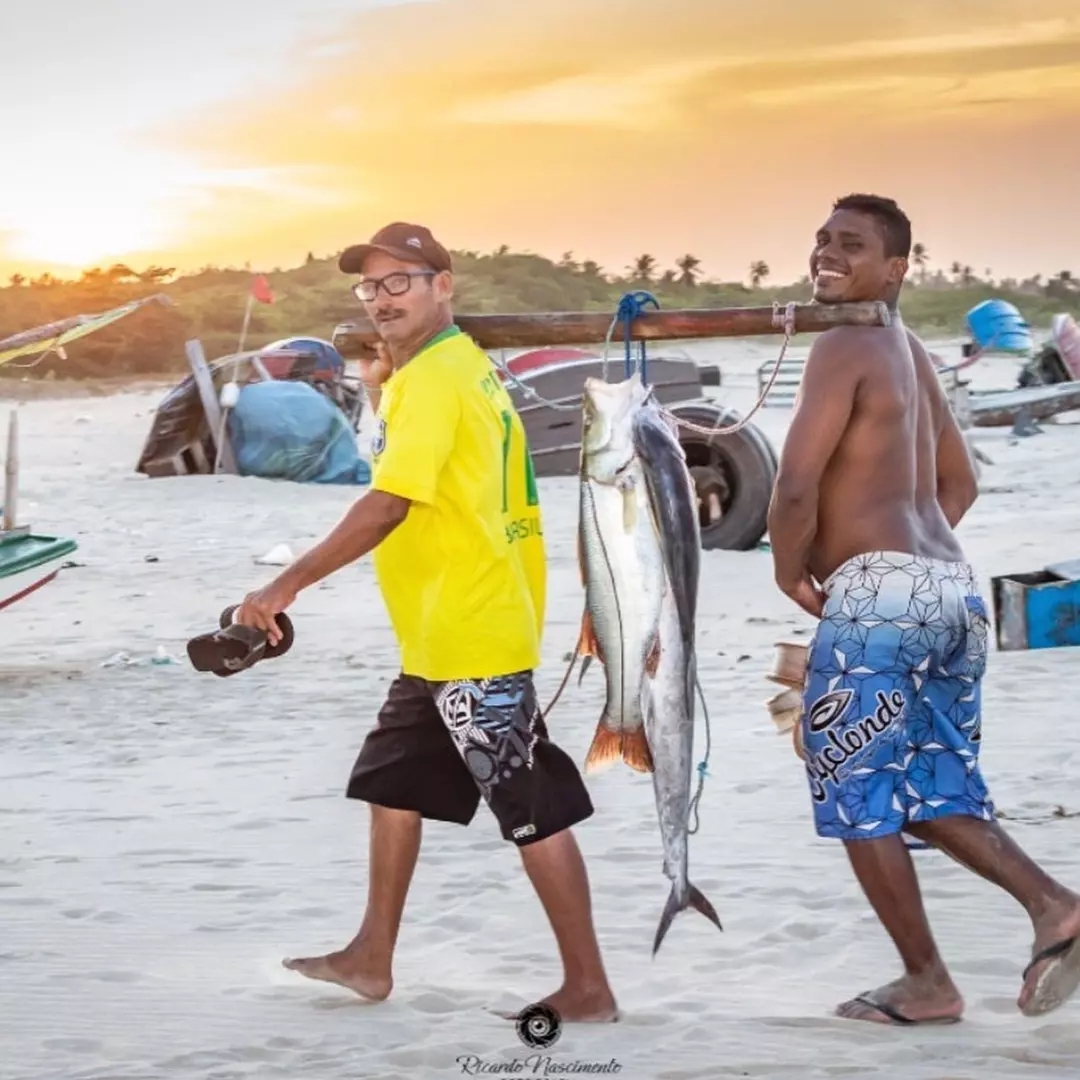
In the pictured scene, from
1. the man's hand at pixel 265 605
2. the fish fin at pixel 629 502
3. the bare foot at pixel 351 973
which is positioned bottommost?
the bare foot at pixel 351 973

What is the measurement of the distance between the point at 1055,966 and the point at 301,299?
7046cm

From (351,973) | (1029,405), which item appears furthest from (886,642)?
(1029,405)

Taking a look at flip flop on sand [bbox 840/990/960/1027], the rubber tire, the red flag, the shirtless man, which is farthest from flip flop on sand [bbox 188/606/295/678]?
the red flag

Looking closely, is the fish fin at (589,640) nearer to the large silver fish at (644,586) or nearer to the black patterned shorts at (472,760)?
the large silver fish at (644,586)

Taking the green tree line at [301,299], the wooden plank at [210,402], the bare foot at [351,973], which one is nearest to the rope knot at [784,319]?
the bare foot at [351,973]

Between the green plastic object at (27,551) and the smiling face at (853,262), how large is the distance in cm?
734

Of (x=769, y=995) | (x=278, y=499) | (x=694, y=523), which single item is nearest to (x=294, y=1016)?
(x=769, y=995)

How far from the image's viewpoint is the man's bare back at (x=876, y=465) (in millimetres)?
4273

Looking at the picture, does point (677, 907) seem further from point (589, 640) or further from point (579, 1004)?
point (589, 640)

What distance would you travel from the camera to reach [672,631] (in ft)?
13.4

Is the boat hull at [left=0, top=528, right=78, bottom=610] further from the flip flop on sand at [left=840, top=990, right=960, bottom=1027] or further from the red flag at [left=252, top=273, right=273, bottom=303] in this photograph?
the red flag at [left=252, top=273, right=273, bottom=303]

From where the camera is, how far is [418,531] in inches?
171

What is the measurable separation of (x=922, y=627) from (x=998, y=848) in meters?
0.50

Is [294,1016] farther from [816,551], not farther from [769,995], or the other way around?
[816,551]
